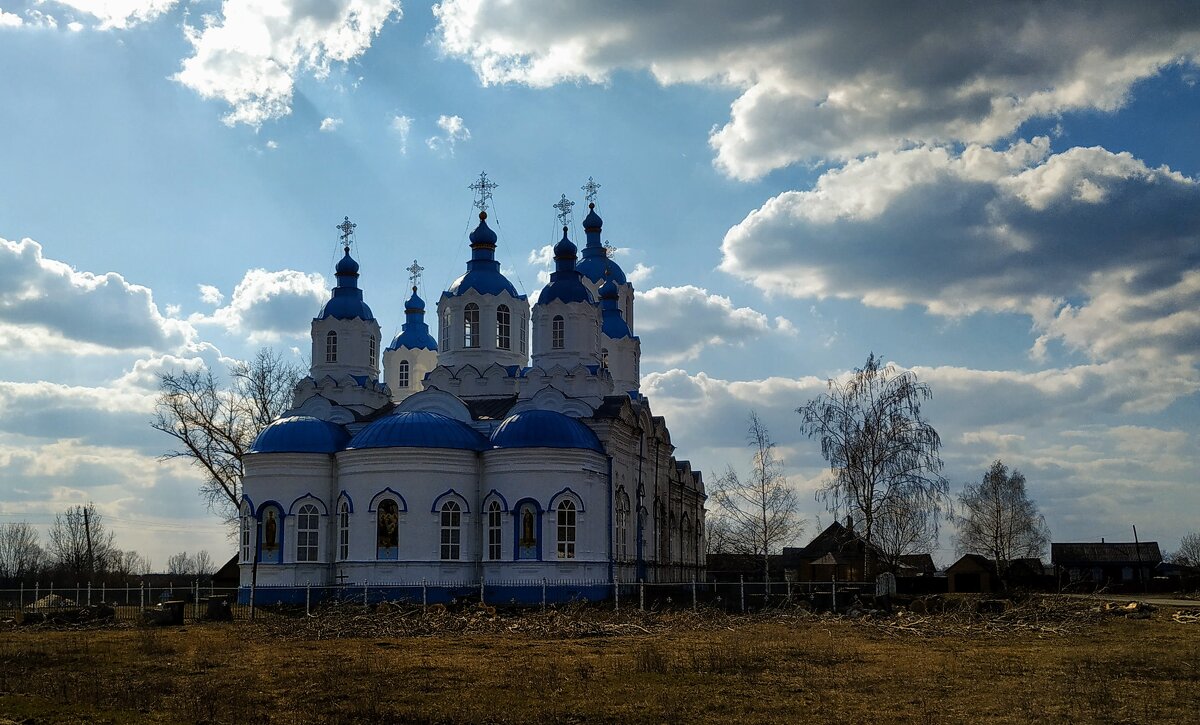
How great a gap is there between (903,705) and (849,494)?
858 inches

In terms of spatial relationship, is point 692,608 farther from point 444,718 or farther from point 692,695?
point 444,718

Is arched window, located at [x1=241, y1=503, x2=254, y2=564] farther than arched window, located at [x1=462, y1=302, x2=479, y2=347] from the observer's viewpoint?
No

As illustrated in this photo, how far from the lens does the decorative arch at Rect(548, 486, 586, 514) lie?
30.2 meters

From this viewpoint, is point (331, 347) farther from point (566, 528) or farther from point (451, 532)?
point (566, 528)

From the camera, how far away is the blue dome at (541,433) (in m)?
30.4

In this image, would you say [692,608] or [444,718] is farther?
[692,608]

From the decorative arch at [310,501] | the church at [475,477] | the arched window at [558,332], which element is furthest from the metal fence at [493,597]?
the arched window at [558,332]

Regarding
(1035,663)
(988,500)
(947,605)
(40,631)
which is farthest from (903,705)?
(988,500)

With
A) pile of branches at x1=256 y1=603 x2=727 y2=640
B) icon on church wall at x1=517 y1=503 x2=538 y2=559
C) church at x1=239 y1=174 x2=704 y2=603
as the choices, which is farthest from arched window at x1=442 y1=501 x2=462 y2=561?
pile of branches at x1=256 y1=603 x2=727 y2=640

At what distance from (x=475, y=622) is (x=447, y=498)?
26.9 feet

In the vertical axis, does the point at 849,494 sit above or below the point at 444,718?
above

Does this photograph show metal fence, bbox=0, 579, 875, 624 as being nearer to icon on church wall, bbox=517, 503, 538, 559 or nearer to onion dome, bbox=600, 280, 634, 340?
icon on church wall, bbox=517, 503, 538, 559

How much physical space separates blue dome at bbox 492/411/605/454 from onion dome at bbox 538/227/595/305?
5.37 m

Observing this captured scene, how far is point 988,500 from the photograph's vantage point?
56812mm
